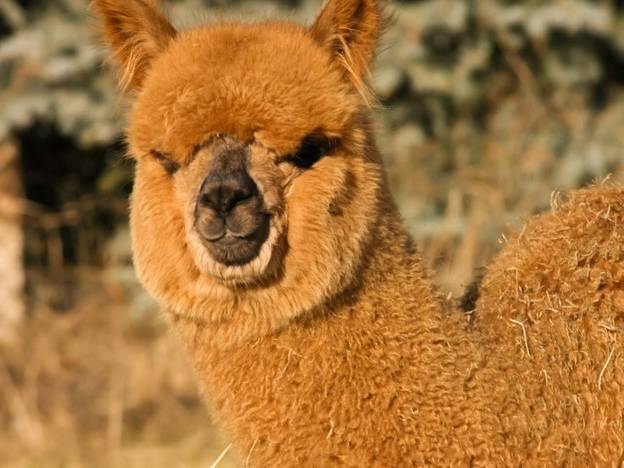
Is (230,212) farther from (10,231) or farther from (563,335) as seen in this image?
(10,231)

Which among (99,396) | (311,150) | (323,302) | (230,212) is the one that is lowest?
(99,396)

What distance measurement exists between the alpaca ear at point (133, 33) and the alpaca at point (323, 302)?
0.25 meters

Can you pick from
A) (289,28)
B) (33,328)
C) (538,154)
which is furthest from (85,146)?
(289,28)

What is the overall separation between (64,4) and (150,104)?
6.49 m

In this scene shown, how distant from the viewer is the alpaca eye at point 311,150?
4.12 metres

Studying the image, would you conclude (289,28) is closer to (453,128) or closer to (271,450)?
(271,450)

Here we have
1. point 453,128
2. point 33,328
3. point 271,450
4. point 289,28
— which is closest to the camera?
point 271,450

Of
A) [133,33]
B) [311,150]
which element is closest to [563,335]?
[311,150]

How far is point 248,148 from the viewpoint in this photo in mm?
4082

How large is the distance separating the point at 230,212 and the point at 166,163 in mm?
389

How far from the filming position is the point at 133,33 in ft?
15.1

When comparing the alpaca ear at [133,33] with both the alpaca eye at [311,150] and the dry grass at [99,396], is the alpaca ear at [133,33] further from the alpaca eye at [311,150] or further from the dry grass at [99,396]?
the dry grass at [99,396]

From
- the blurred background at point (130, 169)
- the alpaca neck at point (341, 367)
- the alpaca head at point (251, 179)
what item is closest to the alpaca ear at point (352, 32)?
the alpaca head at point (251, 179)

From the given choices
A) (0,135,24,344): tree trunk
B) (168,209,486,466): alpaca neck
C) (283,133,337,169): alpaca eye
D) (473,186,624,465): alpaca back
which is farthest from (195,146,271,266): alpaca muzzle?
(0,135,24,344): tree trunk
